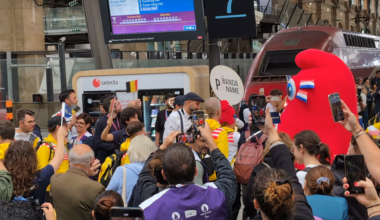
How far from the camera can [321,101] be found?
728cm

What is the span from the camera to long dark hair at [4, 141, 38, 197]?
14.4ft

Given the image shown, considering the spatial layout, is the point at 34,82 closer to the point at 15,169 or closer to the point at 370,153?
the point at 15,169

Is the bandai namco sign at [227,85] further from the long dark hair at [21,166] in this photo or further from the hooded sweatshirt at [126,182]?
the long dark hair at [21,166]

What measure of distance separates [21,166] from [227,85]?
4988 millimetres

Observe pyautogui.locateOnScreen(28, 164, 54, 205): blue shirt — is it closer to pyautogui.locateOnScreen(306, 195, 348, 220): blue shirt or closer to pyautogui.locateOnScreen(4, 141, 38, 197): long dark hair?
pyautogui.locateOnScreen(4, 141, 38, 197): long dark hair

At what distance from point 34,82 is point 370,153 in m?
15.2

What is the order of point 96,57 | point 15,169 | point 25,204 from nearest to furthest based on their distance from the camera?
point 25,204, point 15,169, point 96,57

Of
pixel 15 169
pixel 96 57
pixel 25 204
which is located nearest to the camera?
pixel 25 204

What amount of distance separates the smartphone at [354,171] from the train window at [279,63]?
10.1 meters

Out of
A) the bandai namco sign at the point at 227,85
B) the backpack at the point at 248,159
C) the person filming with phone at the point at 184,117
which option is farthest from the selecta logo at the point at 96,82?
the backpack at the point at 248,159

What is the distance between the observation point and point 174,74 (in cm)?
1072

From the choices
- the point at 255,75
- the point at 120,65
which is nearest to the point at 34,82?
the point at 120,65

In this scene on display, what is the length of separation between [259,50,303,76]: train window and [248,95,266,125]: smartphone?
8246 mm

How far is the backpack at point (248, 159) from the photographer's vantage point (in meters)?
5.30
